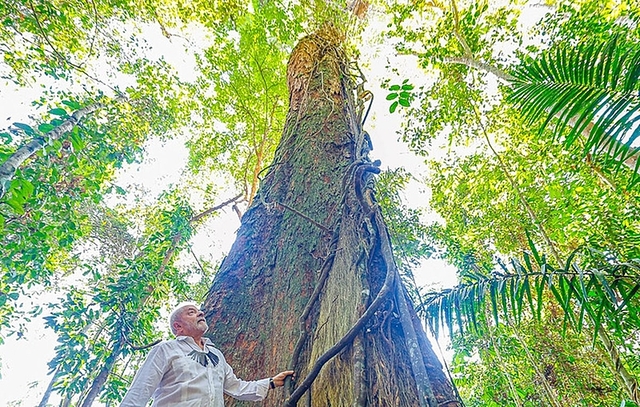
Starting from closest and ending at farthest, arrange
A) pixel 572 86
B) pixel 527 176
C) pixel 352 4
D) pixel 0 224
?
1. pixel 572 86
2. pixel 0 224
3. pixel 527 176
4. pixel 352 4

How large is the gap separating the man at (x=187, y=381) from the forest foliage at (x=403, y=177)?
1.09 m

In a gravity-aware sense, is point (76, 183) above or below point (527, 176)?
below

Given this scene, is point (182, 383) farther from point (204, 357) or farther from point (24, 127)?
point (24, 127)

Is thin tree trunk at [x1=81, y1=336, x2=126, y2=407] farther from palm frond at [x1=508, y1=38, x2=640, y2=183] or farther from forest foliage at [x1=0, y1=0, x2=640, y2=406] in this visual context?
palm frond at [x1=508, y1=38, x2=640, y2=183]

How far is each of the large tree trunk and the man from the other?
109 mm

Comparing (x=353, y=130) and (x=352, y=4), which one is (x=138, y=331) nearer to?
(x=353, y=130)

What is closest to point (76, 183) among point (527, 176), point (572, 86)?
point (572, 86)

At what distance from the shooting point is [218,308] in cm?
177

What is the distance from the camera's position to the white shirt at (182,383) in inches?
46.8

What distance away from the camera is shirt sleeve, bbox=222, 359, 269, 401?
1.26 meters

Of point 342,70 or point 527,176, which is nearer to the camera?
point 342,70

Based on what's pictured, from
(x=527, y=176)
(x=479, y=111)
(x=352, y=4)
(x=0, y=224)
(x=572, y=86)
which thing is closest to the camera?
(x=572, y=86)

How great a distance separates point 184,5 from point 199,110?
6.62 feet

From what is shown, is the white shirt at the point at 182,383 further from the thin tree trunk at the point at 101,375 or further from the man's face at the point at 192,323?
the thin tree trunk at the point at 101,375
